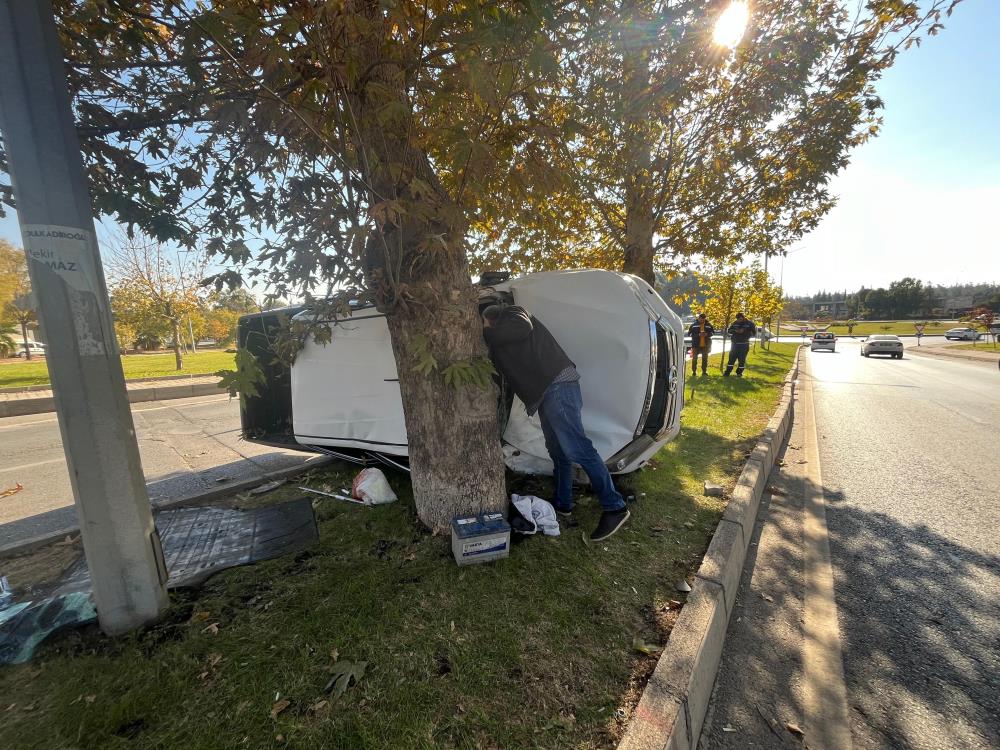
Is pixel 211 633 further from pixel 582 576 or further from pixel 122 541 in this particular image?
pixel 582 576

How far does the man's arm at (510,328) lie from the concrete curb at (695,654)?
1.97 meters

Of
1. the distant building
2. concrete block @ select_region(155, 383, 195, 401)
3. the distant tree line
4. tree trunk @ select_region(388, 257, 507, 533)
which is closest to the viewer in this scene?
tree trunk @ select_region(388, 257, 507, 533)

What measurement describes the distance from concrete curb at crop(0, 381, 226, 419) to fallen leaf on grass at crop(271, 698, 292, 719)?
781 centimetres

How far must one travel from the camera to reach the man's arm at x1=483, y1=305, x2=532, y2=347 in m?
3.15

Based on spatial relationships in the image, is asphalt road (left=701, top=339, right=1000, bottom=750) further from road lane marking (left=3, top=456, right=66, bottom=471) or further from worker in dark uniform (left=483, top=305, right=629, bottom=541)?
road lane marking (left=3, top=456, right=66, bottom=471)

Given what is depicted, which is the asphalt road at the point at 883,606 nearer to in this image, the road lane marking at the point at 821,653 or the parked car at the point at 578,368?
the road lane marking at the point at 821,653

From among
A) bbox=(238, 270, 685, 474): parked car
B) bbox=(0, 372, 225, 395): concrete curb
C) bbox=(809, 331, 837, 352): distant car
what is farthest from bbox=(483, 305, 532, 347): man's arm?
bbox=(809, 331, 837, 352): distant car

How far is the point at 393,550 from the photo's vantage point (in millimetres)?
3062

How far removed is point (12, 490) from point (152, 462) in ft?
4.14

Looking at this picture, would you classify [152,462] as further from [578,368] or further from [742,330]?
[742,330]

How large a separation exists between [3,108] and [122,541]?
2.08 m

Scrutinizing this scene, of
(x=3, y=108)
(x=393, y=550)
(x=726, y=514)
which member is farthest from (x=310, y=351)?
(x=726, y=514)

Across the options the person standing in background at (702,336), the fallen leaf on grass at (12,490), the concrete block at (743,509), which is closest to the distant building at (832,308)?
the person standing in background at (702,336)

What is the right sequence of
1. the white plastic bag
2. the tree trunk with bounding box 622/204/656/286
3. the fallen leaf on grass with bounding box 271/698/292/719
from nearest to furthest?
1. the fallen leaf on grass with bounding box 271/698/292/719
2. the white plastic bag
3. the tree trunk with bounding box 622/204/656/286
